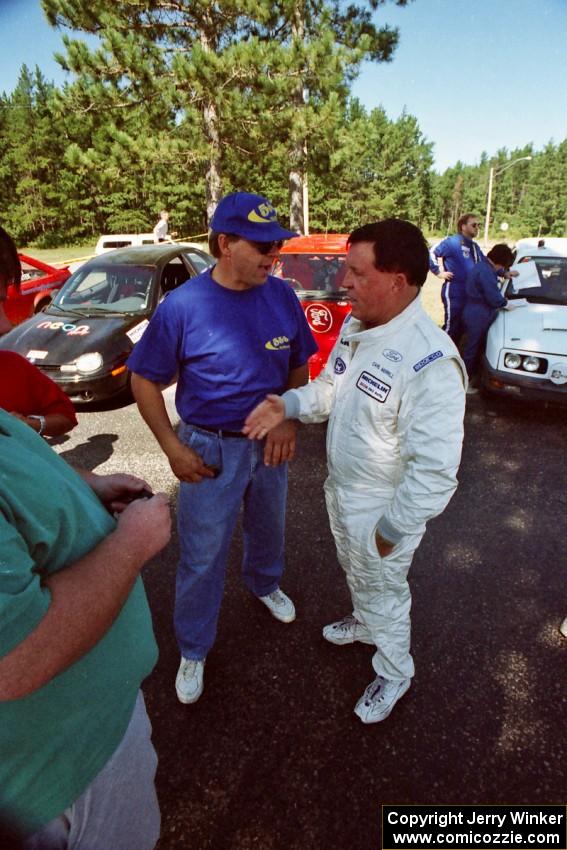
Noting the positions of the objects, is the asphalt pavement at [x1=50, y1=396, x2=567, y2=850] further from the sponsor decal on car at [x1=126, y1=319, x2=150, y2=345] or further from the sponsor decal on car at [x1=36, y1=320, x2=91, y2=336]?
the sponsor decal on car at [x1=36, y1=320, x2=91, y2=336]

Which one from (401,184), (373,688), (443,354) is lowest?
(373,688)

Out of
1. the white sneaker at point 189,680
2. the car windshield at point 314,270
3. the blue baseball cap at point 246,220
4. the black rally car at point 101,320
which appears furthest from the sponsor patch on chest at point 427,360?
the black rally car at point 101,320

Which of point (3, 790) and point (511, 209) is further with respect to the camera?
point (511, 209)

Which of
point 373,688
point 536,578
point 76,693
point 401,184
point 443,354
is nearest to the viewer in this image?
point 76,693

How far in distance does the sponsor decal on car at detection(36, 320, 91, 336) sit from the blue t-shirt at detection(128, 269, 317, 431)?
13.1 ft

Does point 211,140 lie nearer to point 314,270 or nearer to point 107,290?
point 107,290

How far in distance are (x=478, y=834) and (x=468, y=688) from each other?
590 mm

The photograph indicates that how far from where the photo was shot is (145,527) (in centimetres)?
99

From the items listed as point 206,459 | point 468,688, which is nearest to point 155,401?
point 206,459

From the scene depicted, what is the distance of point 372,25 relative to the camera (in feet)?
50.4

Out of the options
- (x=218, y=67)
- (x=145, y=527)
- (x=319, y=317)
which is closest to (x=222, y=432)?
(x=145, y=527)

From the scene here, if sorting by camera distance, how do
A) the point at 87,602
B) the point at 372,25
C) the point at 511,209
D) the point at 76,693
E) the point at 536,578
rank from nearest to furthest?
1. the point at 87,602
2. the point at 76,693
3. the point at 536,578
4. the point at 372,25
5. the point at 511,209

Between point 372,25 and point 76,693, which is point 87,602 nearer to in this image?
point 76,693

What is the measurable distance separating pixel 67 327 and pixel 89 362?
72cm
